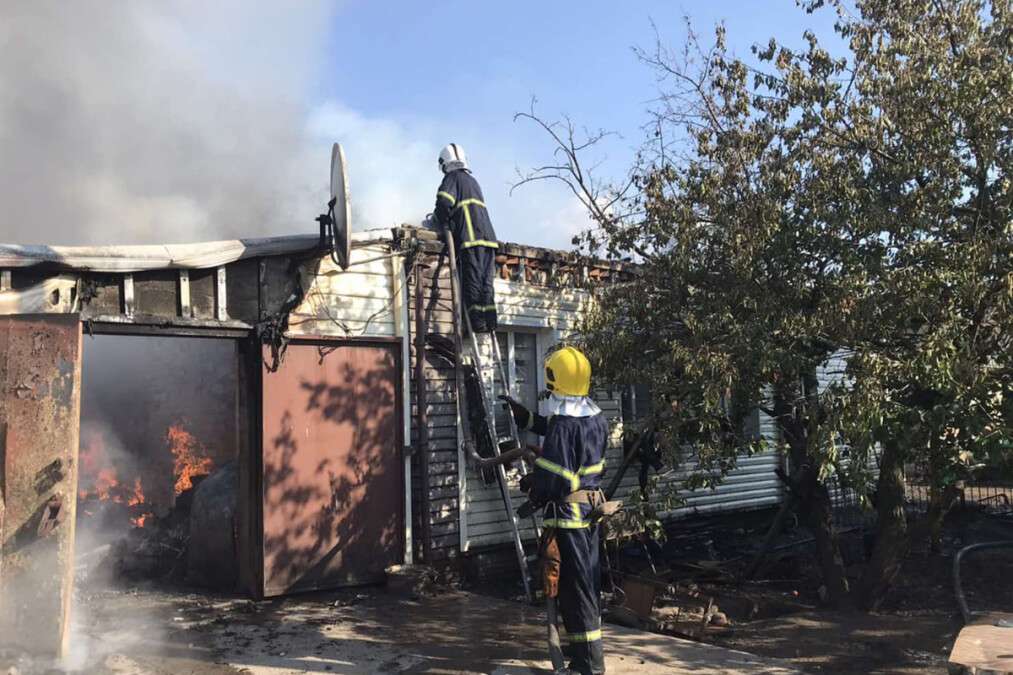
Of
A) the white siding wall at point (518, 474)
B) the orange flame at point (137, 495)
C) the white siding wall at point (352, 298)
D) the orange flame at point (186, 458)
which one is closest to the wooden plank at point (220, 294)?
the white siding wall at point (352, 298)

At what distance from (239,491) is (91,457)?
449cm

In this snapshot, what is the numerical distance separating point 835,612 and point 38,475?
22.6 feet

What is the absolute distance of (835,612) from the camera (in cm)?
766

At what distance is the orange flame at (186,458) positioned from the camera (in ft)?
34.7

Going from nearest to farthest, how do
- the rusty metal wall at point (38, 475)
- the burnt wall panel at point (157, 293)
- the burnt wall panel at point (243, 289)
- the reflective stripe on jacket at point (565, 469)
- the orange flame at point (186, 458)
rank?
the reflective stripe on jacket at point (565, 469) < the rusty metal wall at point (38, 475) < the burnt wall panel at point (157, 293) < the burnt wall panel at point (243, 289) < the orange flame at point (186, 458)

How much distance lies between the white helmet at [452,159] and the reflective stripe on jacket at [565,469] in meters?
3.51

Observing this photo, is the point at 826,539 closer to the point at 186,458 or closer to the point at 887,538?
the point at 887,538

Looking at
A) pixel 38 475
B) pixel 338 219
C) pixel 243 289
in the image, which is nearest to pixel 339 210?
pixel 338 219

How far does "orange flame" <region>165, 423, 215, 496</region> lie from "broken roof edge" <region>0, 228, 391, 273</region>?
448cm

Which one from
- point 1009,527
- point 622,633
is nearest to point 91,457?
point 622,633

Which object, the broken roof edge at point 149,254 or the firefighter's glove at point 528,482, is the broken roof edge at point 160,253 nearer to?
the broken roof edge at point 149,254

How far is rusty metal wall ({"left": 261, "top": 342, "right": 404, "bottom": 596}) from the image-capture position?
7.52m

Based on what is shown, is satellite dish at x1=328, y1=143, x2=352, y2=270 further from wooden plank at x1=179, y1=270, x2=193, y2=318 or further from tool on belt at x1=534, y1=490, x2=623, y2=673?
tool on belt at x1=534, y1=490, x2=623, y2=673

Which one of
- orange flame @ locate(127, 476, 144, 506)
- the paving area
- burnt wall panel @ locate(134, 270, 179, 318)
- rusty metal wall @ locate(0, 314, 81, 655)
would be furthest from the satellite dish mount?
orange flame @ locate(127, 476, 144, 506)
